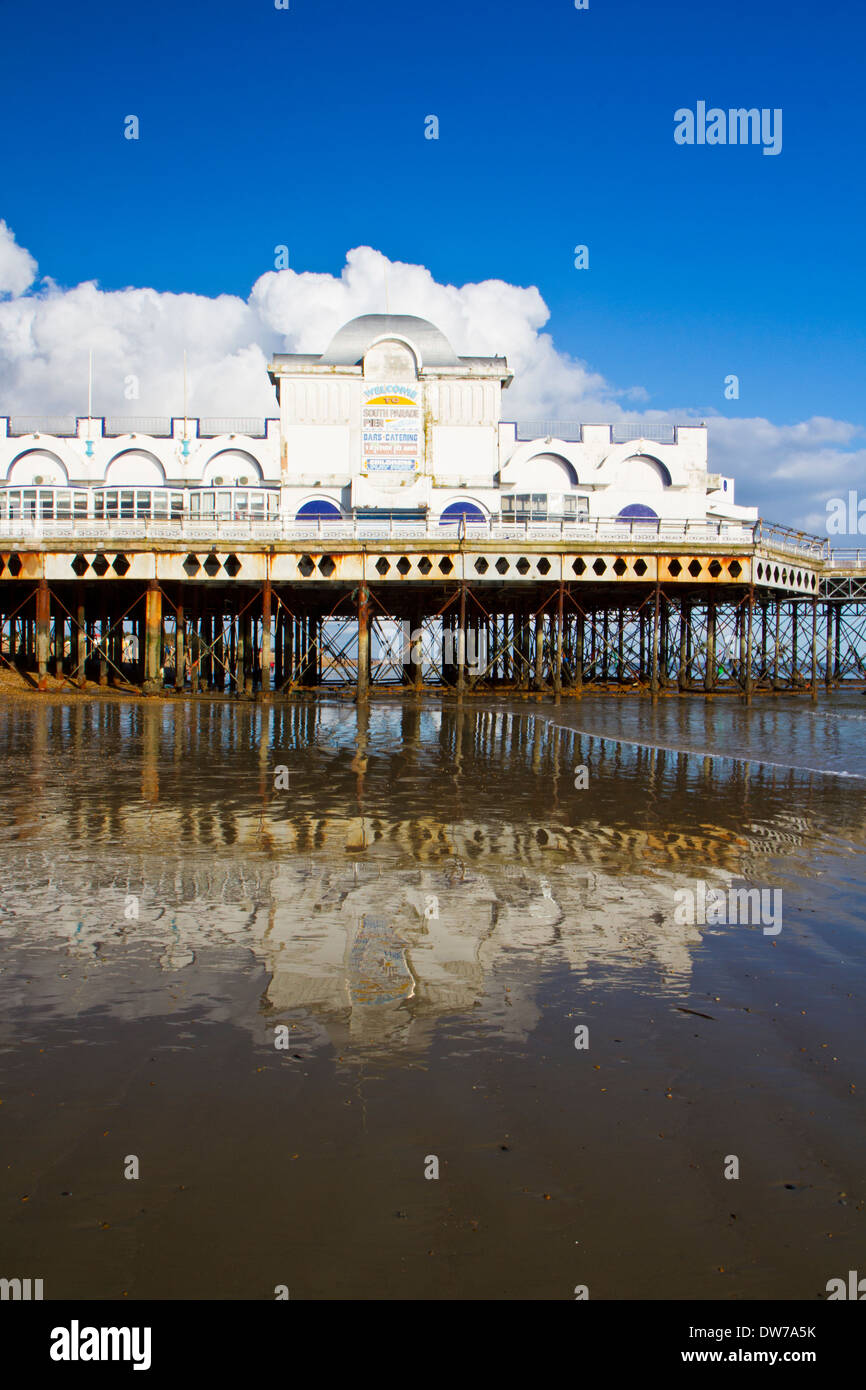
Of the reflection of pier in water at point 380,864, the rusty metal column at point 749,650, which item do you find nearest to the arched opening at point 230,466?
the rusty metal column at point 749,650

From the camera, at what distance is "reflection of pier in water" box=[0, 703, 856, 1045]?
5.51 metres

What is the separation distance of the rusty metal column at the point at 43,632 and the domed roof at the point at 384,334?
55.6 feet

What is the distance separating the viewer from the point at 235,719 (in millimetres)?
23188

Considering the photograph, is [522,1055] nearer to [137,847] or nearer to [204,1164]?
[204,1164]

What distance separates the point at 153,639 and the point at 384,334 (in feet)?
60.9

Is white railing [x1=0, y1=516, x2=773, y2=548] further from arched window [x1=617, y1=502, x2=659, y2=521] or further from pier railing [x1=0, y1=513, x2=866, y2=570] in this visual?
arched window [x1=617, y1=502, x2=659, y2=521]

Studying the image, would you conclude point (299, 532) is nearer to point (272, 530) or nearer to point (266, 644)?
point (272, 530)

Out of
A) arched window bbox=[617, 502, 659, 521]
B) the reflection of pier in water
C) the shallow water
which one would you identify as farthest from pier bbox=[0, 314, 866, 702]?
the shallow water

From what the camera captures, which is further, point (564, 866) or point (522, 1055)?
point (564, 866)

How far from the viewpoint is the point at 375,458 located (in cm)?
4122

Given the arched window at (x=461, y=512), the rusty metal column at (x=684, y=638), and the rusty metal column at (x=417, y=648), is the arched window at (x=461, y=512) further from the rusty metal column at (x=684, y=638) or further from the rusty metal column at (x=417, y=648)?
the rusty metal column at (x=684, y=638)

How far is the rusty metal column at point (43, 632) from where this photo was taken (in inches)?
1239
